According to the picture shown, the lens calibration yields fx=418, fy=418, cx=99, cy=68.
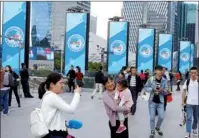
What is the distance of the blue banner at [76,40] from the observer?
76.4ft

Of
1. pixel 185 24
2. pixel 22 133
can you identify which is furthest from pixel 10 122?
pixel 185 24

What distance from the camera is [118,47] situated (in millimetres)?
27188

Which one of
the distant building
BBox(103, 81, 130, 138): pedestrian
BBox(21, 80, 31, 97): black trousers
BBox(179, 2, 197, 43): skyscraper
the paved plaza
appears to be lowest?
the paved plaza

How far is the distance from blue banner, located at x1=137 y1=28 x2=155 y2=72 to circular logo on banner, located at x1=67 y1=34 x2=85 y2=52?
347 inches

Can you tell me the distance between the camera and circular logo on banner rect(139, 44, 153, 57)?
31295mm

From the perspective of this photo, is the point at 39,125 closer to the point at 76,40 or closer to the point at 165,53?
the point at 76,40

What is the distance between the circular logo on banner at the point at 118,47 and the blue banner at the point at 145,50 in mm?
4276

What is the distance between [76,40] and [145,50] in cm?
948

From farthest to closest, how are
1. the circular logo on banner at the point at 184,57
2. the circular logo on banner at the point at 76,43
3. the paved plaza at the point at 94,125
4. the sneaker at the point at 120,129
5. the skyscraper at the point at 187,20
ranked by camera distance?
the skyscraper at the point at 187,20
the circular logo on banner at the point at 184,57
the circular logo on banner at the point at 76,43
the paved plaza at the point at 94,125
the sneaker at the point at 120,129

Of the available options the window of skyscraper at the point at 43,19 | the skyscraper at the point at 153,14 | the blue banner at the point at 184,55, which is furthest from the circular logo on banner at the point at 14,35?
the window of skyscraper at the point at 43,19

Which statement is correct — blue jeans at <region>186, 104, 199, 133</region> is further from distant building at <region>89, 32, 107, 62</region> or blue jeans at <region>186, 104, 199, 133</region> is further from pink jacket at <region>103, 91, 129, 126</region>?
distant building at <region>89, 32, 107, 62</region>

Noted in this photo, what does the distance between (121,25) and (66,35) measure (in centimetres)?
530

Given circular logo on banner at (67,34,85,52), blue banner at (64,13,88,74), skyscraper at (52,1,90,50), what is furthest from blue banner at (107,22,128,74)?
skyscraper at (52,1,90,50)

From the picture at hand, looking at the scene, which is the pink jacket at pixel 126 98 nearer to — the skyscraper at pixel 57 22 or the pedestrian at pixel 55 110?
the pedestrian at pixel 55 110
